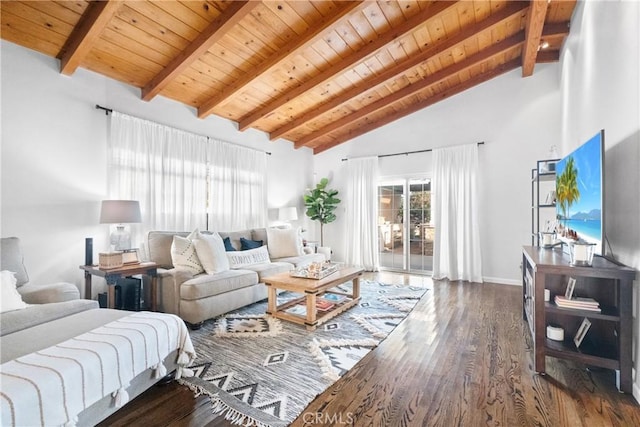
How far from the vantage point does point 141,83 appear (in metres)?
3.52

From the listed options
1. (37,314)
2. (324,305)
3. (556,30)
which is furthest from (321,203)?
(37,314)

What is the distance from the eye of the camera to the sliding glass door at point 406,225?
17.9ft

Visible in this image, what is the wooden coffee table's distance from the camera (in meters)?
2.82

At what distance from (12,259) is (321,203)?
4559 millimetres

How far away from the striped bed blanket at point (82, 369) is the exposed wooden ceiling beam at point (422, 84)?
180 inches

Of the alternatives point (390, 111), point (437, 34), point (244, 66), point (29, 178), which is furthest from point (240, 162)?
point (437, 34)

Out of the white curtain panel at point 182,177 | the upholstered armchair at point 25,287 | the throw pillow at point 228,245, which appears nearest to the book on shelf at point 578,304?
the throw pillow at point 228,245

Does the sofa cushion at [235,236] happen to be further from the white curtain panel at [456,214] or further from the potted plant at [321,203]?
the white curtain panel at [456,214]

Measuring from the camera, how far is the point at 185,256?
A: 10.5 ft

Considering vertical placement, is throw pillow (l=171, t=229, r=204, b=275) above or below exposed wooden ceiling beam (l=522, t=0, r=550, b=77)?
below

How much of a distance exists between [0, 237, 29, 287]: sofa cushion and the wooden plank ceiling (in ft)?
6.00

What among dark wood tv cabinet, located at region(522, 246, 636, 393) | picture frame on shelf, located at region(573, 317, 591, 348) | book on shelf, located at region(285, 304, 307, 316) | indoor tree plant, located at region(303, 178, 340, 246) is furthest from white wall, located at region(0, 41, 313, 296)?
picture frame on shelf, located at region(573, 317, 591, 348)

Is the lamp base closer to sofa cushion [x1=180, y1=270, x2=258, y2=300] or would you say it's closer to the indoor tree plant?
sofa cushion [x1=180, y1=270, x2=258, y2=300]

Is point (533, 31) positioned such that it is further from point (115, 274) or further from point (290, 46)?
point (115, 274)
